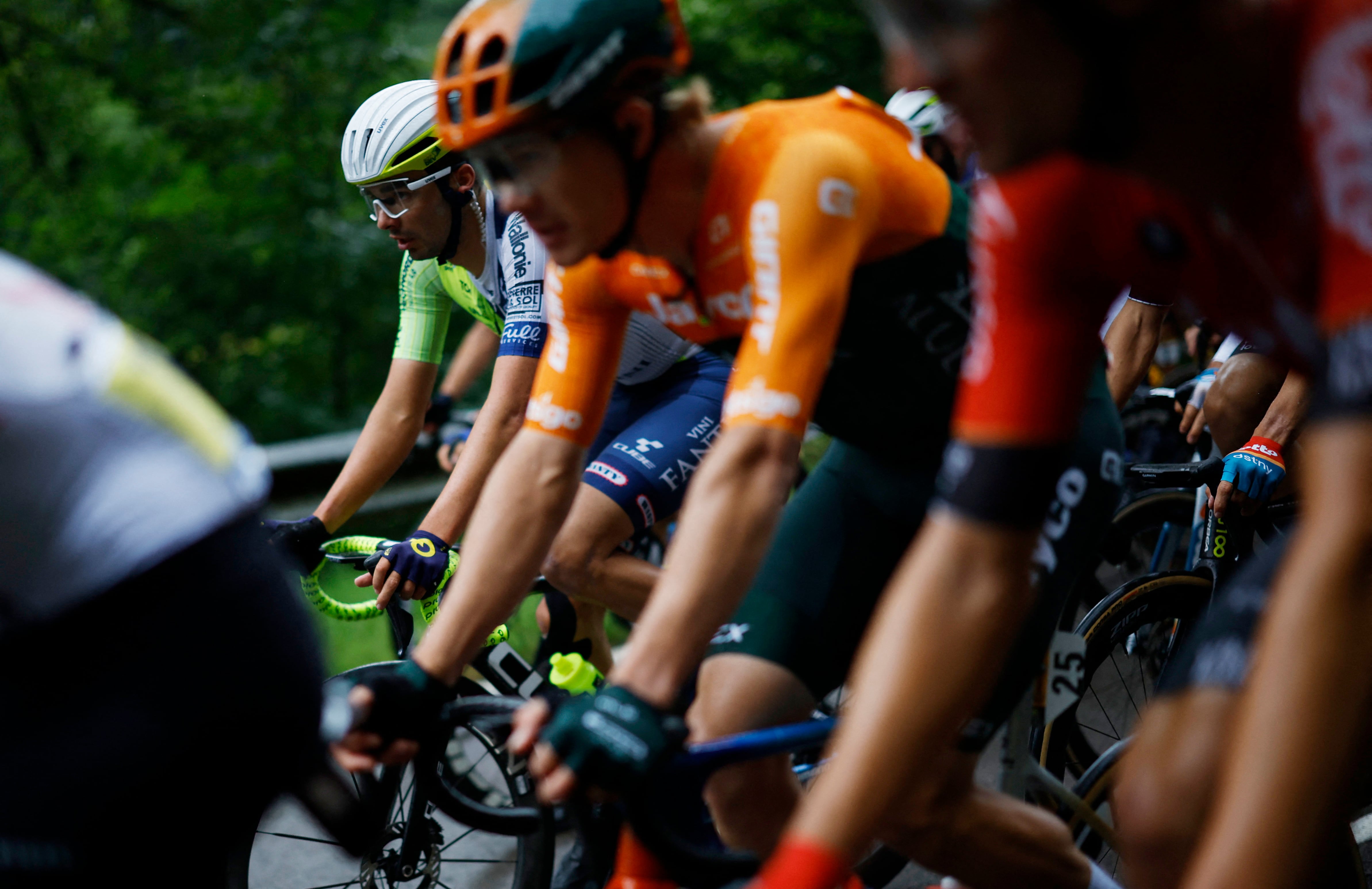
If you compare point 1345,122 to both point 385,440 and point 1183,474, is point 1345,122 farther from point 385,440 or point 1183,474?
point 385,440

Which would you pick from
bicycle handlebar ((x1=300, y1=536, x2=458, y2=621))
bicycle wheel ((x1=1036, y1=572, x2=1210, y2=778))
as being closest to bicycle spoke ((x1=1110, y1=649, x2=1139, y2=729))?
bicycle wheel ((x1=1036, y1=572, x2=1210, y2=778))

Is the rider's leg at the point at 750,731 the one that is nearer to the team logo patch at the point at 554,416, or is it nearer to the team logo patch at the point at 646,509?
the team logo patch at the point at 554,416

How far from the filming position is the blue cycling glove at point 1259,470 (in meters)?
3.71

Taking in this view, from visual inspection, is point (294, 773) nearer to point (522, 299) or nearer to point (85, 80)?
point (522, 299)

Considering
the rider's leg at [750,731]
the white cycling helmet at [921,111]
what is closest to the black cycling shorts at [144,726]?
the rider's leg at [750,731]

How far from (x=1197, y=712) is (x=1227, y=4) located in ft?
2.94

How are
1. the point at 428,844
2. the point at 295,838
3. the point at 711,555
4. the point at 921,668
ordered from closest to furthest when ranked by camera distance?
the point at 921,668, the point at 711,555, the point at 428,844, the point at 295,838

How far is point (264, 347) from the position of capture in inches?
376

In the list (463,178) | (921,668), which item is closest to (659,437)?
(463,178)

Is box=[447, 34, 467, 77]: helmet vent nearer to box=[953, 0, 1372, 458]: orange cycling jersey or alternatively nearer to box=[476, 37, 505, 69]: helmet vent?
box=[476, 37, 505, 69]: helmet vent

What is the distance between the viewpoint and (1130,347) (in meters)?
4.29

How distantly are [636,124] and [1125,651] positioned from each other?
243 cm

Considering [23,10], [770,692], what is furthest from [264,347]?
[770,692]

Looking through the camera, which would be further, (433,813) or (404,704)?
(433,813)
